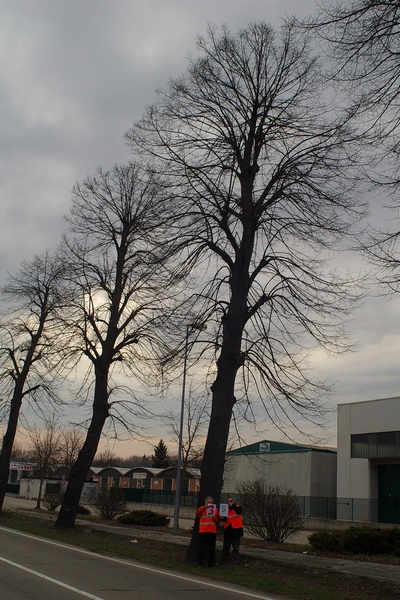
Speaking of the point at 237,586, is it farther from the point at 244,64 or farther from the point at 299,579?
the point at 244,64

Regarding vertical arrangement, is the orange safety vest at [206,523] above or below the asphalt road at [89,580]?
above

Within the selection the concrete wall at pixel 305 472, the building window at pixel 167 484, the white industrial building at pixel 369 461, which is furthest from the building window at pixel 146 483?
the white industrial building at pixel 369 461

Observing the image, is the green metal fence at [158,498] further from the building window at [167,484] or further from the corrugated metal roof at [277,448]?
the building window at [167,484]

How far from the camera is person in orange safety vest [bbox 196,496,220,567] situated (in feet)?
42.1

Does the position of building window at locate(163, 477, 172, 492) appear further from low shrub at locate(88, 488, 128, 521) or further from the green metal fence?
low shrub at locate(88, 488, 128, 521)

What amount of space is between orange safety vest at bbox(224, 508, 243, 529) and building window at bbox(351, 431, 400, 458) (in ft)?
80.3

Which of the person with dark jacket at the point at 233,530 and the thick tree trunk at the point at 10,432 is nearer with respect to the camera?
the person with dark jacket at the point at 233,530

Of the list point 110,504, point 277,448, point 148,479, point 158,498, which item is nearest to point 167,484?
point 148,479

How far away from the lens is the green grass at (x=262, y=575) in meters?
10.3

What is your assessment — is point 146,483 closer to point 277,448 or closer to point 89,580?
point 277,448

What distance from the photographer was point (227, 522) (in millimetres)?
13648

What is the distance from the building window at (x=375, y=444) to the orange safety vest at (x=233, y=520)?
80.3 ft

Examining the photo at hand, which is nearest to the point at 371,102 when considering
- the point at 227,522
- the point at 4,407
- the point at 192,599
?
the point at 192,599

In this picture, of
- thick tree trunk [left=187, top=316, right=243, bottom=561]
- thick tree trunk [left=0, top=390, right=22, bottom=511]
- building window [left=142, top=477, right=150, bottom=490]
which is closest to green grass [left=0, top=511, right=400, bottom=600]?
thick tree trunk [left=187, top=316, right=243, bottom=561]
